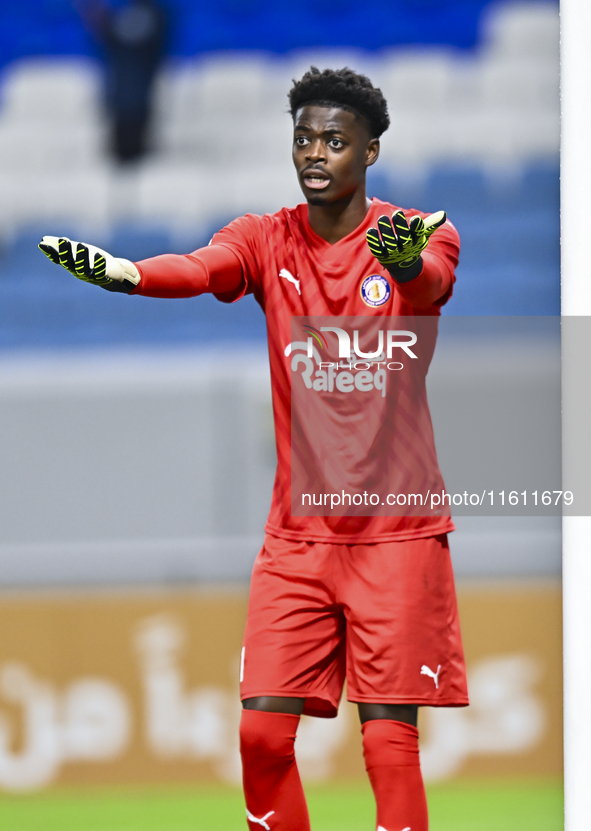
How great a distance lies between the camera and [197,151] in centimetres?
456

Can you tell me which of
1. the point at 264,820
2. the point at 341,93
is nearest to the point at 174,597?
the point at 264,820

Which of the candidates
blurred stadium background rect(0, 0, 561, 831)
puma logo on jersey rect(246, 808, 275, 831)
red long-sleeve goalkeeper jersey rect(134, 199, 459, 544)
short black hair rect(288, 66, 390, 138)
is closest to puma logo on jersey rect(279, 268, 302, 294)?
red long-sleeve goalkeeper jersey rect(134, 199, 459, 544)

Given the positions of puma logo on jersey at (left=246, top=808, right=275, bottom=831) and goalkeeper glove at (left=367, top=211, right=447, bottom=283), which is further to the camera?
puma logo on jersey at (left=246, top=808, right=275, bottom=831)

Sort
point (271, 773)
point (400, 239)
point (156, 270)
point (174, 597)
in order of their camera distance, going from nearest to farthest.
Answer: point (400, 239) → point (156, 270) → point (271, 773) → point (174, 597)

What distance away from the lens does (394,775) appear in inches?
70.2

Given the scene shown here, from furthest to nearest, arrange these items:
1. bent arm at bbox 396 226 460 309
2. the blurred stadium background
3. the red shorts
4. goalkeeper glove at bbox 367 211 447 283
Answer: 1. the blurred stadium background
2. the red shorts
3. bent arm at bbox 396 226 460 309
4. goalkeeper glove at bbox 367 211 447 283

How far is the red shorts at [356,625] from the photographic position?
1.82 meters

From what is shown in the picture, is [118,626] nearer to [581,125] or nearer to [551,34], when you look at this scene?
[581,125]

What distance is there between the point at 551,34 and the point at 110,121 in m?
→ 1.72

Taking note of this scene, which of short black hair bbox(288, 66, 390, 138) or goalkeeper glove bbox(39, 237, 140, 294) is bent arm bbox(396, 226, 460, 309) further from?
goalkeeper glove bbox(39, 237, 140, 294)

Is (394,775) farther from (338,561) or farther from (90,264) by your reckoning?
(90,264)

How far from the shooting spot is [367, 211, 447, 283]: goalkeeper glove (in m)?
1.57

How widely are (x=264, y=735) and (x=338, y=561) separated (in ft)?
0.97

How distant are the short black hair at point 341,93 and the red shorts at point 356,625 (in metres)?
0.71
